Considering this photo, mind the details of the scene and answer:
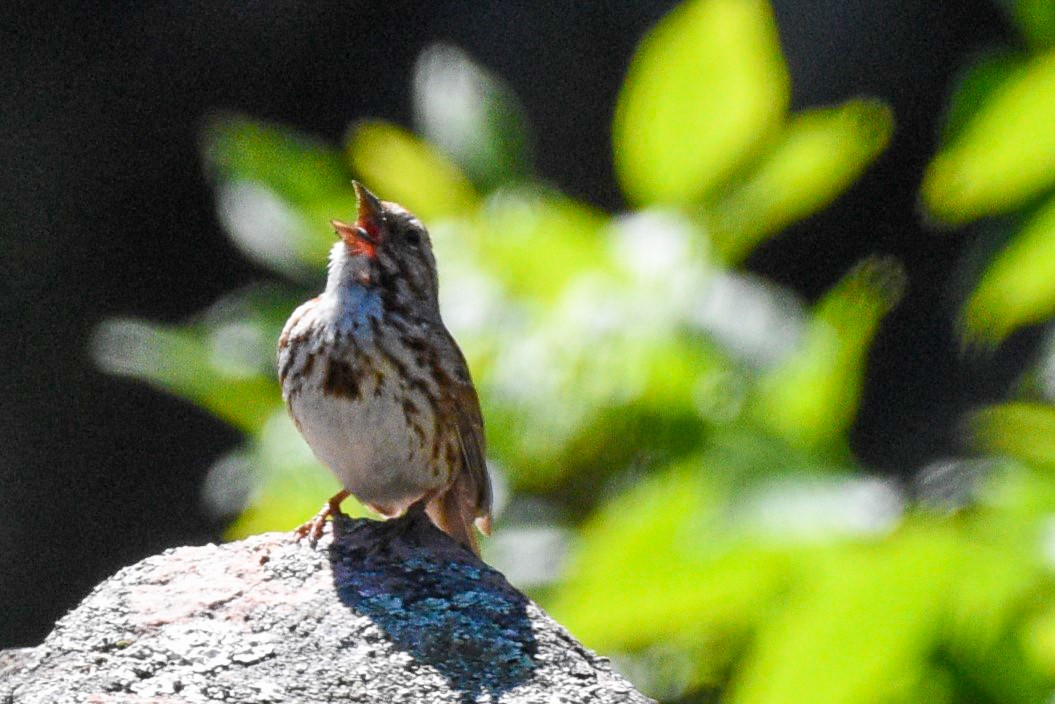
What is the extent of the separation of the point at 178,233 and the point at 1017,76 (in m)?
5.04

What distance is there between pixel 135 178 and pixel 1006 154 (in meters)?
5.27

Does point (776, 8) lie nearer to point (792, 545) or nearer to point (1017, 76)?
point (1017, 76)

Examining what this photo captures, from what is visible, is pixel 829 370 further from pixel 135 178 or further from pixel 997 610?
pixel 135 178

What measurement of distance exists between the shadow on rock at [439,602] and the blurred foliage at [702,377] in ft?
0.25

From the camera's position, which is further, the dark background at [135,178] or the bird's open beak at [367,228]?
the dark background at [135,178]

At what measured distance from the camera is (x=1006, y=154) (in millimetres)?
2023

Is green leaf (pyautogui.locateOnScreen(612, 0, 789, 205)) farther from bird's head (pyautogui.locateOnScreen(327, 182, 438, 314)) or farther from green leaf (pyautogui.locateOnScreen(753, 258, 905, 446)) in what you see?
bird's head (pyautogui.locateOnScreen(327, 182, 438, 314))

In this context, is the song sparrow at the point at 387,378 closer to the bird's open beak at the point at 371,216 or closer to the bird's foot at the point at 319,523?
the bird's open beak at the point at 371,216

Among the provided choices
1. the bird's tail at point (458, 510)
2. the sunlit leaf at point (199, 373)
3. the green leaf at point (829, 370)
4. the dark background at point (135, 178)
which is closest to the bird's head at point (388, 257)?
the bird's tail at point (458, 510)

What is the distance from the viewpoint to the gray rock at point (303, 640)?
7.27 feet

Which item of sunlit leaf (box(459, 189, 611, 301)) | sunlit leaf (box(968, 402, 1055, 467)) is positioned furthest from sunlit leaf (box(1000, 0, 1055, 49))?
sunlit leaf (box(459, 189, 611, 301))

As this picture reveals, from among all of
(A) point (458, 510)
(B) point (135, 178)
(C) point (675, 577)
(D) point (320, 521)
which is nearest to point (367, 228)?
(A) point (458, 510)

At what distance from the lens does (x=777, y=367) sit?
2.24m

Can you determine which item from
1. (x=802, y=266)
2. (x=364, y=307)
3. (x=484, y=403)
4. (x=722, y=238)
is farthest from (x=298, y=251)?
(x=802, y=266)
